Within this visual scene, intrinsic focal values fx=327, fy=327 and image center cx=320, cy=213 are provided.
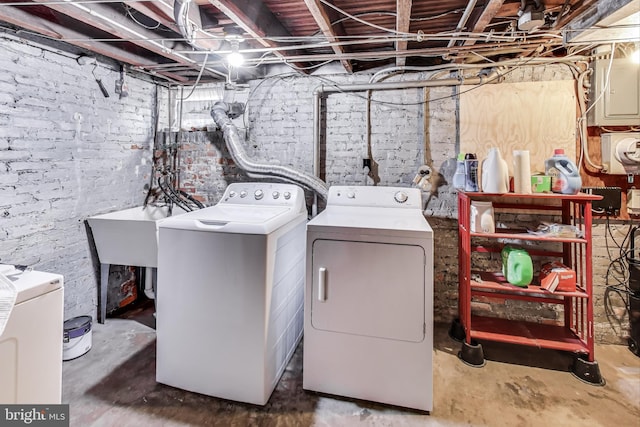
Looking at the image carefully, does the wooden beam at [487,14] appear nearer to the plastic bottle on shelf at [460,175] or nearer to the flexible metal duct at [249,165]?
the plastic bottle on shelf at [460,175]

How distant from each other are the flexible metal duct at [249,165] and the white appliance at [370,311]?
33.6 inches

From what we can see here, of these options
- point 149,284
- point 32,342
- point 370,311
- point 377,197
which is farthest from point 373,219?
point 149,284

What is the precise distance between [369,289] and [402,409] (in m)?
0.74

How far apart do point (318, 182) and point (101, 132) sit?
1945mm

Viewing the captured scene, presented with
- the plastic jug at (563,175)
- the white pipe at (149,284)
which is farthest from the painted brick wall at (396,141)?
the white pipe at (149,284)

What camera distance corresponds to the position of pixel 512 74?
271 cm

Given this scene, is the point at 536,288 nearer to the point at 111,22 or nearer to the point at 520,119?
the point at 520,119

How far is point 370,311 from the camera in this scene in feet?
6.24

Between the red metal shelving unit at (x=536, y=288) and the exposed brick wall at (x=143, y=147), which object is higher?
the exposed brick wall at (x=143, y=147)

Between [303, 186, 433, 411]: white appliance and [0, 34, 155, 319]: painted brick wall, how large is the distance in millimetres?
2040

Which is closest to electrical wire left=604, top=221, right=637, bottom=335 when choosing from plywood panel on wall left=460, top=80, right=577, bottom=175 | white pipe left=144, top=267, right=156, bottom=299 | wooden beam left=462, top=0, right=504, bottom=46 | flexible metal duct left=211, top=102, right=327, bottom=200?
plywood panel on wall left=460, top=80, right=577, bottom=175

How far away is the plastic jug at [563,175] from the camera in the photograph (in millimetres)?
2209

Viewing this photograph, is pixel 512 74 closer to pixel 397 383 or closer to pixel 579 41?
pixel 579 41

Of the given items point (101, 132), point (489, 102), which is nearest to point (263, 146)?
point (101, 132)
